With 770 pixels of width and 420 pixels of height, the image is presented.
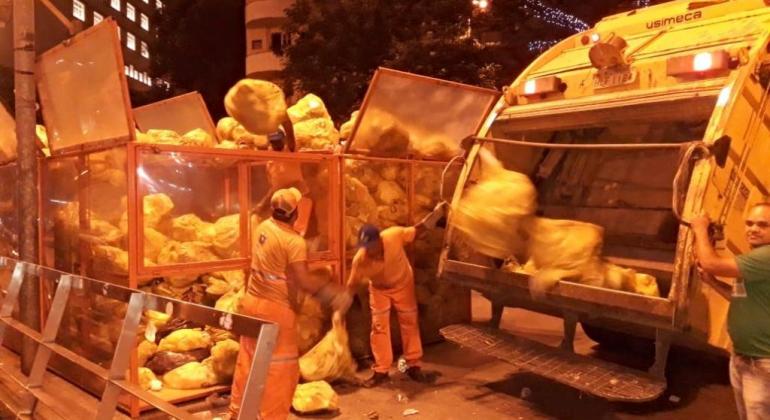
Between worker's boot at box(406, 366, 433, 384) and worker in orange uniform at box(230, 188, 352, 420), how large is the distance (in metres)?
1.51

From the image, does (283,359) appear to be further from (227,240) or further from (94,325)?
(94,325)

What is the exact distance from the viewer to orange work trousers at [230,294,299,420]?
3850 mm

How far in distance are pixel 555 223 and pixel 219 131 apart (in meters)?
3.76

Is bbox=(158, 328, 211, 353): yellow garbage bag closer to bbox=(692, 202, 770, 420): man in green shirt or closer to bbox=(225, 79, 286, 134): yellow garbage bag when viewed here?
bbox=(225, 79, 286, 134): yellow garbage bag

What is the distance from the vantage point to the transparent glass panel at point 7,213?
21.3 ft

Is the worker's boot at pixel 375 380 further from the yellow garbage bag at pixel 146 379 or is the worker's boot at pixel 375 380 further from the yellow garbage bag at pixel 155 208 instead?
the yellow garbage bag at pixel 155 208

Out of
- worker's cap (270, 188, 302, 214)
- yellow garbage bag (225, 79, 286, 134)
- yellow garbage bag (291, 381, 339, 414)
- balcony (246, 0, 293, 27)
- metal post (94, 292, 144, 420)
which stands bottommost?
yellow garbage bag (291, 381, 339, 414)

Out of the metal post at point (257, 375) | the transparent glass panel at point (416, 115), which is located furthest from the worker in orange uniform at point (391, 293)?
the metal post at point (257, 375)

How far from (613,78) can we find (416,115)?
6.49 ft

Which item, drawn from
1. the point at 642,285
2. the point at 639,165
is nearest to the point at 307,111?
the point at 639,165

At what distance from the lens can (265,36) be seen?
98.1ft

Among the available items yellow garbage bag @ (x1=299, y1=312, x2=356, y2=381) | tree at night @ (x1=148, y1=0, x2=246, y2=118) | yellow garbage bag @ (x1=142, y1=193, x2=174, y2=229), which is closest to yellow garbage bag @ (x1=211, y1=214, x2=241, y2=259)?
yellow garbage bag @ (x1=142, y1=193, x2=174, y2=229)

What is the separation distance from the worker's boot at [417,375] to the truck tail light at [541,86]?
7.24 feet

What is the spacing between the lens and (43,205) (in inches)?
227
